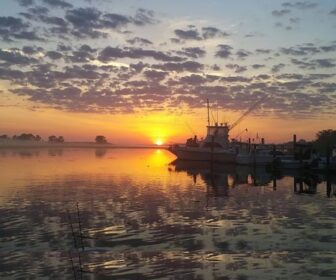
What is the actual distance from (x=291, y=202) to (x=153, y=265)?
19.6 m

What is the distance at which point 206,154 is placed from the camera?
86062 millimetres

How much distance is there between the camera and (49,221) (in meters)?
24.4

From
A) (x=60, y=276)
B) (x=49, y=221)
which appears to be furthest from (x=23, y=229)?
(x=60, y=276)

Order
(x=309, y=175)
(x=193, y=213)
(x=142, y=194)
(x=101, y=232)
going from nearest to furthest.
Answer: (x=101, y=232), (x=193, y=213), (x=142, y=194), (x=309, y=175)

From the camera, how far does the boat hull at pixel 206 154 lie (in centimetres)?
8244

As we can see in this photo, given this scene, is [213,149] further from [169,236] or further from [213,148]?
[169,236]

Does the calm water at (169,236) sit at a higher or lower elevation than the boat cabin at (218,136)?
lower

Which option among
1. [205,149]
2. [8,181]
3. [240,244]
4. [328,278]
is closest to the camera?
[328,278]

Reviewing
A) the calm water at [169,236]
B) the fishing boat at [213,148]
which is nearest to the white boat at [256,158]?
the fishing boat at [213,148]

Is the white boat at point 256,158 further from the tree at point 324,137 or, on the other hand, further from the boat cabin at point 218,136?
the tree at point 324,137

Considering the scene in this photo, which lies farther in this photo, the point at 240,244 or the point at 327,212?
the point at 327,212

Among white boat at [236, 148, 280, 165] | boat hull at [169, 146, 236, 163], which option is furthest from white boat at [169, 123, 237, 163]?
white boat at [236, 148, 280, 165]

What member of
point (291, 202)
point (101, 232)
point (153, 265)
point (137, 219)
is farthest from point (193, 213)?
point (153, 265)

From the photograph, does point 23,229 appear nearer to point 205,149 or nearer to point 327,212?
point 327,212
